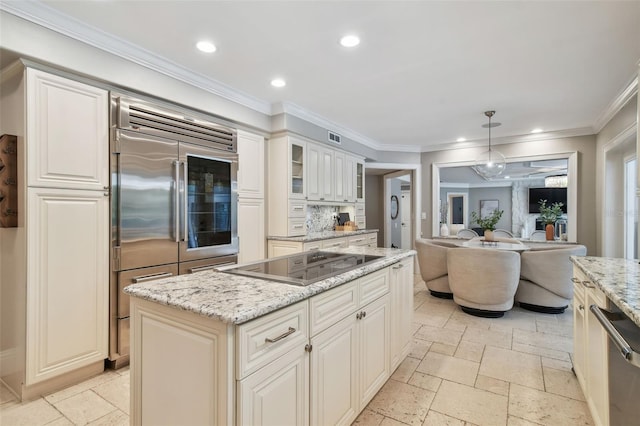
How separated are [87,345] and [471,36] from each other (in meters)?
3.67

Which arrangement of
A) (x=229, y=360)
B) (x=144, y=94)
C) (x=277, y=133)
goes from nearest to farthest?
(x=229, y=360) → (x=144, y=94) → (x=277, y=133)

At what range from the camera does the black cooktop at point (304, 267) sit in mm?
1647

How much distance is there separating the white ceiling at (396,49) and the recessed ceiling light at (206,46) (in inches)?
2.1

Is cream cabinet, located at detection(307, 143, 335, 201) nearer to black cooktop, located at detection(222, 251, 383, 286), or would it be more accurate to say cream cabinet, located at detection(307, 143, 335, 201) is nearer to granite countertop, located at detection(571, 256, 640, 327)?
black cooktop, located at detection(222, 251, 383, 286)

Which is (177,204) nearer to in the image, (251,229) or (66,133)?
(66,133)

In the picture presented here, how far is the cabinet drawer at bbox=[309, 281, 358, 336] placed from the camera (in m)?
1.49

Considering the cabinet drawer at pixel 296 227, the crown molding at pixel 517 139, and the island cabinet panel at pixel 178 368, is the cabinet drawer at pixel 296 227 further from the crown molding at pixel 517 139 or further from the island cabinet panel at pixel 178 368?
the crown molding at pixel 517 139

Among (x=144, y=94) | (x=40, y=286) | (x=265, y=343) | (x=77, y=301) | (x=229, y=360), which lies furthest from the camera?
(x=144, y=94)

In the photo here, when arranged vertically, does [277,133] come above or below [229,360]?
above

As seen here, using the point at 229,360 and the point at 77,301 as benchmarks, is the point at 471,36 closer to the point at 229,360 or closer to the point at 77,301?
the point at 229,360

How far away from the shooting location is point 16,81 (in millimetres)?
2227

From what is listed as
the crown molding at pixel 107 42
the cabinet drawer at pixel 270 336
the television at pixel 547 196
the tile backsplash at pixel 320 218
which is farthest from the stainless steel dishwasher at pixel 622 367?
the television at pixel 547 196

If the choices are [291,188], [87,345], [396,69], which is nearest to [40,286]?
[87,345]

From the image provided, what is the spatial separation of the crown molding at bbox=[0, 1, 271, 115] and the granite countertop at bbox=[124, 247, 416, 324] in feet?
6.50
